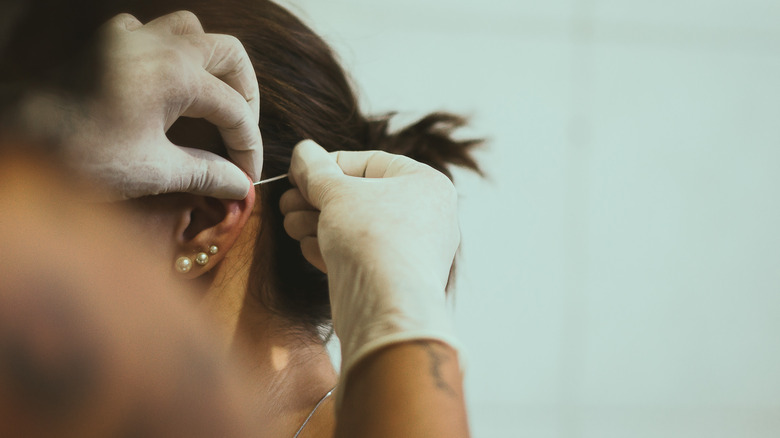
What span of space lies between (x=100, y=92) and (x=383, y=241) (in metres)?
0.32

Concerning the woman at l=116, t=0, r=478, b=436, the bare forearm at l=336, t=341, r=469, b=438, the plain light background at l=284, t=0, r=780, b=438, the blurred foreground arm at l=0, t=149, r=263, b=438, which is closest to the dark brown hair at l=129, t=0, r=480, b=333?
the woman at l=116, t=0, r=478, b=436

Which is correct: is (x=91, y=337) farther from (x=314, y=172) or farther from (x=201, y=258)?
(x=314, y=172)

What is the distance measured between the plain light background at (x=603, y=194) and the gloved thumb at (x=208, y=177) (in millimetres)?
737

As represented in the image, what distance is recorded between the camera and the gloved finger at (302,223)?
2.47ft

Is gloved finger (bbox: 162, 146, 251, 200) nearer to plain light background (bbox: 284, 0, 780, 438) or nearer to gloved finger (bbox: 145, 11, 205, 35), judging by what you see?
gloved finger (bbox: 145, 11, 205, 35)

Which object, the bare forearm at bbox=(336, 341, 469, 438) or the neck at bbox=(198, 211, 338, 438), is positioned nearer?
the bare forearm at bbox=(336, 341, 469, 438)

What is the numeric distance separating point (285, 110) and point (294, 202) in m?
0.12

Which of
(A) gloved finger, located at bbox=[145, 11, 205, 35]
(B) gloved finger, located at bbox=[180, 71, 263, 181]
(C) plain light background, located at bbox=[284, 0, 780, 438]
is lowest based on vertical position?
(C) plain light background, located at bbox=[284, 0, 780, 438]

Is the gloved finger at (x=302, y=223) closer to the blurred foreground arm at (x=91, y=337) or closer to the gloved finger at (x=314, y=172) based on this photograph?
the gloved finger at (x=314, y=172)

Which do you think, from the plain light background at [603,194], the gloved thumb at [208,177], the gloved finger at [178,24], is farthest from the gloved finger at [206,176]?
the plain light background at [603,194]

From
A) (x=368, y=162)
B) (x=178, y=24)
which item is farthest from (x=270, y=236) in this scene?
(x=178, y=24)

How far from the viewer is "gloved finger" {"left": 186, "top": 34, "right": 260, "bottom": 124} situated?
667 mm

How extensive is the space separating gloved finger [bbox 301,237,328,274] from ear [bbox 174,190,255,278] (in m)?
0.08

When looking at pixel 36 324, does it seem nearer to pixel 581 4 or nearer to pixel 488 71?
pixel 488 71
